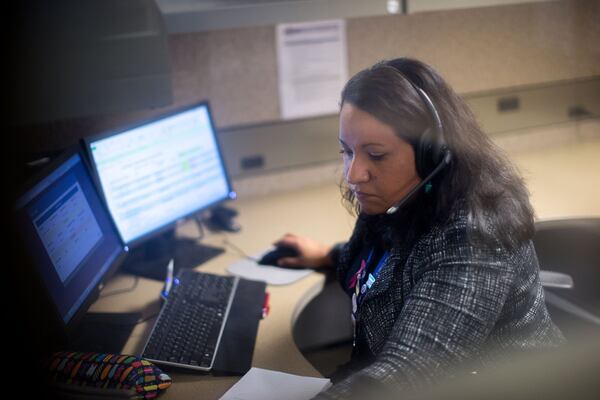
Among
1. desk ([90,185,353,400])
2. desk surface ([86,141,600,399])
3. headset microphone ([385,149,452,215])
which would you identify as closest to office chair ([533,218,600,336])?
desk surface ([86,141,600,399])

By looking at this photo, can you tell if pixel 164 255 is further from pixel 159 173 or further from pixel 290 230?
pixel 290 230

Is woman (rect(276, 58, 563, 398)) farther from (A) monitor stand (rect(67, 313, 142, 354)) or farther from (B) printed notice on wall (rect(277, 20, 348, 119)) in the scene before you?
(B) printed notice on wall (rect(277, 20, 348, 119))

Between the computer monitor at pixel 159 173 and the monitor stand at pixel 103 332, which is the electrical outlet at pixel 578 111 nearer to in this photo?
the computer monitor at pixel 159 173

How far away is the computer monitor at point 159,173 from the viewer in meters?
1.22

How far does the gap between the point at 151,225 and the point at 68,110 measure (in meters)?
0.29

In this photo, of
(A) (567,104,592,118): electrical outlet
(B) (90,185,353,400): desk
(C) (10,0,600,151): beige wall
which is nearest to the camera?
(B) (90,185,353,400): desk

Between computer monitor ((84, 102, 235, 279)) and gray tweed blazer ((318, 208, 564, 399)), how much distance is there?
1.79 ft

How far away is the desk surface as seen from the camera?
3.12ft

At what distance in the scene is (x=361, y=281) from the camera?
99cm

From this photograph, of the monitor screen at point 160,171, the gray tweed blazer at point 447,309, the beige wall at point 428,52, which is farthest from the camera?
the beige wall at point 428,52

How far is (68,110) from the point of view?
1.13 meters

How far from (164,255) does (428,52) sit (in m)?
0.81

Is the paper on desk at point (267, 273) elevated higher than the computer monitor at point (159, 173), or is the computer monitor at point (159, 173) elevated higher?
the computer monitor at point (159, 173)

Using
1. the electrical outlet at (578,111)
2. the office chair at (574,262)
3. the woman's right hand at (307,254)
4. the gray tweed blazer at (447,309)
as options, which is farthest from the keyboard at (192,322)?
the electrical outlet at (578,111)
